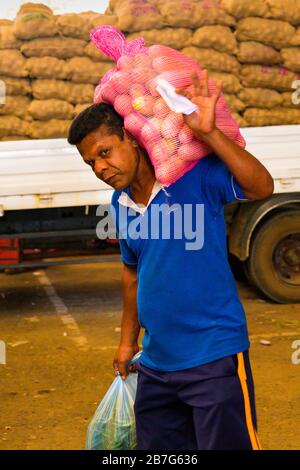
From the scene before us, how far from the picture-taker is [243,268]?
8.30 metres

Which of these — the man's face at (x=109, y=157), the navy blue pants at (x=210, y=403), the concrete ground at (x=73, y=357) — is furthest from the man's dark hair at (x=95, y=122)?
the concrete ground at (x=73, y=357)

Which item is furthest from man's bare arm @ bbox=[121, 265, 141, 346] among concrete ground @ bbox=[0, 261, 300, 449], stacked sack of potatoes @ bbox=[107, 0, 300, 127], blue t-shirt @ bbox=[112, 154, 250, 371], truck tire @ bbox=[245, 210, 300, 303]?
stacked sack of potatoes @ bbox=[107, 0, 300, 127]

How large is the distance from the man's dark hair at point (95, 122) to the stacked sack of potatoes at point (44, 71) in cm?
556

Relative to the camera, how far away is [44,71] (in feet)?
27.1

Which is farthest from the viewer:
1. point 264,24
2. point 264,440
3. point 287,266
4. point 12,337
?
point 264,24

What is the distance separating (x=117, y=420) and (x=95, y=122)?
3.82ft

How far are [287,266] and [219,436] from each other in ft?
18.3

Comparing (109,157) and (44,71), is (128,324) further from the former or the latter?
(44,71)

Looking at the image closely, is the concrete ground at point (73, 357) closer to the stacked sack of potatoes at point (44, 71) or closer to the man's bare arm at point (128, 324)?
the man's bare arm at point (128, 324)

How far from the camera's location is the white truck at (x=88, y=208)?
7523 millimetres

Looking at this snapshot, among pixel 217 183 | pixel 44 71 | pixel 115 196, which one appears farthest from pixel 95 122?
pixel 44 71

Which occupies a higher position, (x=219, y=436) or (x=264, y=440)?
(x=219, y=436)

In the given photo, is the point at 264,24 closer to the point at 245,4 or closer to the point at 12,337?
the point at 245,4

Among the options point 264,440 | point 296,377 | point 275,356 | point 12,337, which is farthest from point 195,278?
point 12,337
